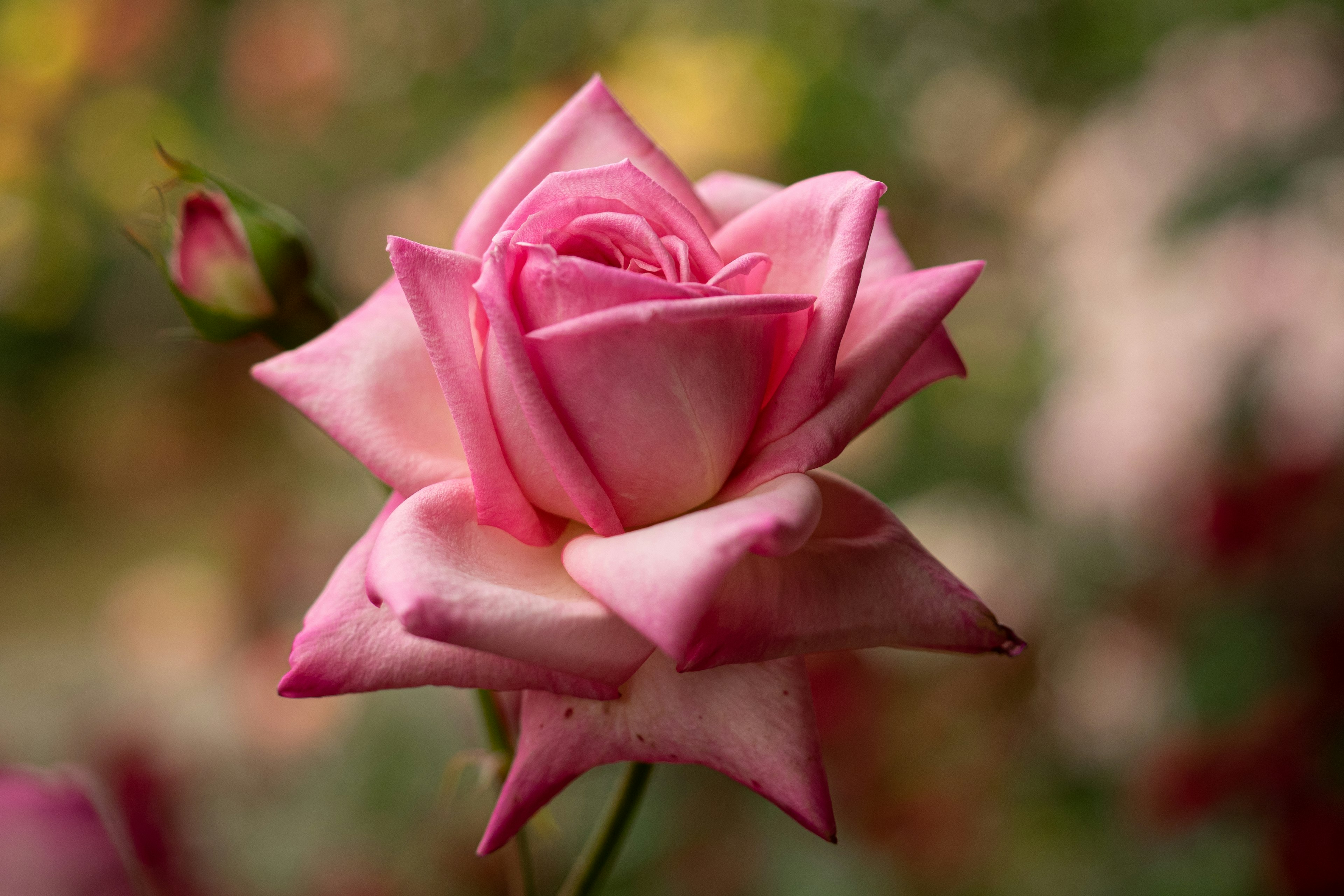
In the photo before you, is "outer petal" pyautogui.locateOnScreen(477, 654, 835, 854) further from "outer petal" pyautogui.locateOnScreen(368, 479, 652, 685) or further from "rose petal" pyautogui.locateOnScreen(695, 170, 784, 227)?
"rose petal" pyautogui.locateOnScreen(695, 170, 784, 227)

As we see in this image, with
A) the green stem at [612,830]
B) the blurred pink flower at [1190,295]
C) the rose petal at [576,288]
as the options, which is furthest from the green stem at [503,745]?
the blurred pink flower at [1190,295]

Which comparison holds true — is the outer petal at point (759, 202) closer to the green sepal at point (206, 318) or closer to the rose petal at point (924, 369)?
the rose petal at point (924, 369)

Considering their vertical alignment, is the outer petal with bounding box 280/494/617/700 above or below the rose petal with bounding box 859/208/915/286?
below

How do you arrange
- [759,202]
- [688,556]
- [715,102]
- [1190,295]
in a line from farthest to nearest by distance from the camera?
[715,102] → [1190,295] → [759,202] → [688,556]

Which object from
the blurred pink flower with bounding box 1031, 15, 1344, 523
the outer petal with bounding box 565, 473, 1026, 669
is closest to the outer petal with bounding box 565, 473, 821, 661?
the outer petal with bounding box 565, 473, 1026, 669

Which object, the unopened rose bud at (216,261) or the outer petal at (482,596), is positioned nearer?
the outer petal at (482,596)

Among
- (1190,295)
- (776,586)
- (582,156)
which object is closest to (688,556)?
(776,586)

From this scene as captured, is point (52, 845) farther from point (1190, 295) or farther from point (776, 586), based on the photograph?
point (1190, 295)
